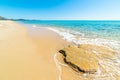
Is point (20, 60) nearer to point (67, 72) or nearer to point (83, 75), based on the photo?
point (67, 72)

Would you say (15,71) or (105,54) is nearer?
(15,71)

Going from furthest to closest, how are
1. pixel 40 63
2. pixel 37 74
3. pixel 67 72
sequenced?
pixel 40 63
pixel 67 72
pixel 37 74

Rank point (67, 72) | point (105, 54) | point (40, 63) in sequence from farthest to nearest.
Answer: point (105, 54), point (40, 63), point (67, 72)

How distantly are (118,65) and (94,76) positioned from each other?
1.79 m

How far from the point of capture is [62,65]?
4898mm

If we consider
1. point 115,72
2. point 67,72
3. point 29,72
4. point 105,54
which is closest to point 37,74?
point 29,72

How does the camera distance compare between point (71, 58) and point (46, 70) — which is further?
point (71, 58)

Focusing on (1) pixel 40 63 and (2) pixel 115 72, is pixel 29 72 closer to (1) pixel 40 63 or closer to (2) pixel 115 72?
(1) pixel 40 63

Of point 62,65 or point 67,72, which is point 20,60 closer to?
point 62,65

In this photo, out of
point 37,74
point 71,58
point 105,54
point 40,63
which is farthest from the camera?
point 105,54

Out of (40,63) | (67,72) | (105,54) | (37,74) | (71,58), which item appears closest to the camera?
(37,74)

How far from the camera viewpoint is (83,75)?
4.16 meters

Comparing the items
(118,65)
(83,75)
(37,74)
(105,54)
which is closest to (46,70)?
(37,74)

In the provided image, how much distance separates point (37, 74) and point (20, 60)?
64.4 inches
